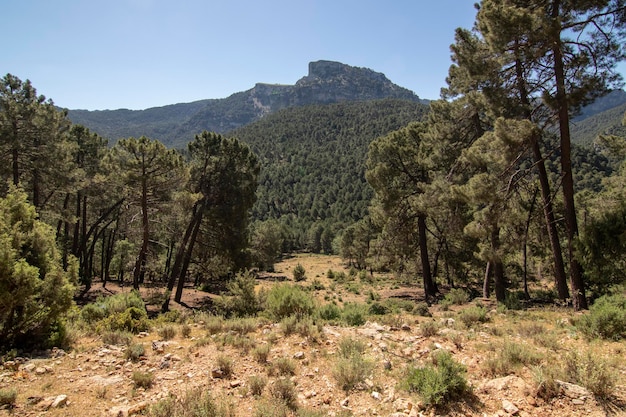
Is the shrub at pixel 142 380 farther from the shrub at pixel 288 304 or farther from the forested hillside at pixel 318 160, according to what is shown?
the forested hillside at pixel 318 160

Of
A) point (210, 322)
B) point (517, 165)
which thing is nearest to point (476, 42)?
point (517, 165)

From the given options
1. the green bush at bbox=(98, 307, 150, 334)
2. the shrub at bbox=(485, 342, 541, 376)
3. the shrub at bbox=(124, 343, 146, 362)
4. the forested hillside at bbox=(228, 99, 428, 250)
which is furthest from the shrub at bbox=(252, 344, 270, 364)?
the forested hillside at bbox=(228, 99, 428, 250)

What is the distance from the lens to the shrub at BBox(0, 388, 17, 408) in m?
4.41

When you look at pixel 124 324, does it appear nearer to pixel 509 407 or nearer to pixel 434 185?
pixel 509 407

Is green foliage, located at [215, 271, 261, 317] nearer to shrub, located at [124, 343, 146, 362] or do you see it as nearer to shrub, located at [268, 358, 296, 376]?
shrub, located at [124, 343, 146, 362]

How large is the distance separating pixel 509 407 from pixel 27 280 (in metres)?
8.02

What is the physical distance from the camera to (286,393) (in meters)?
4.82

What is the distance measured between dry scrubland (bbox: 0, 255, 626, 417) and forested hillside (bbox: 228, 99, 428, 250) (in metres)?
88.8

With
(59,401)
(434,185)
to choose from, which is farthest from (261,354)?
(434,185)

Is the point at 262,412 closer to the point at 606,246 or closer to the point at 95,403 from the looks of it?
the point at 95,403

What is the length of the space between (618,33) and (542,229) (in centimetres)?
706

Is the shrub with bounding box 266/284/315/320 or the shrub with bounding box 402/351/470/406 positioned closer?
the shrub with bounding box 402/351/470/406

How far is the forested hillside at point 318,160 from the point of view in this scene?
111688 millimetres

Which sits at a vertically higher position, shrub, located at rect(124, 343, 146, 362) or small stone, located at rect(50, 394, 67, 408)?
small stone, located at rect(50, 394, 67, 408)
